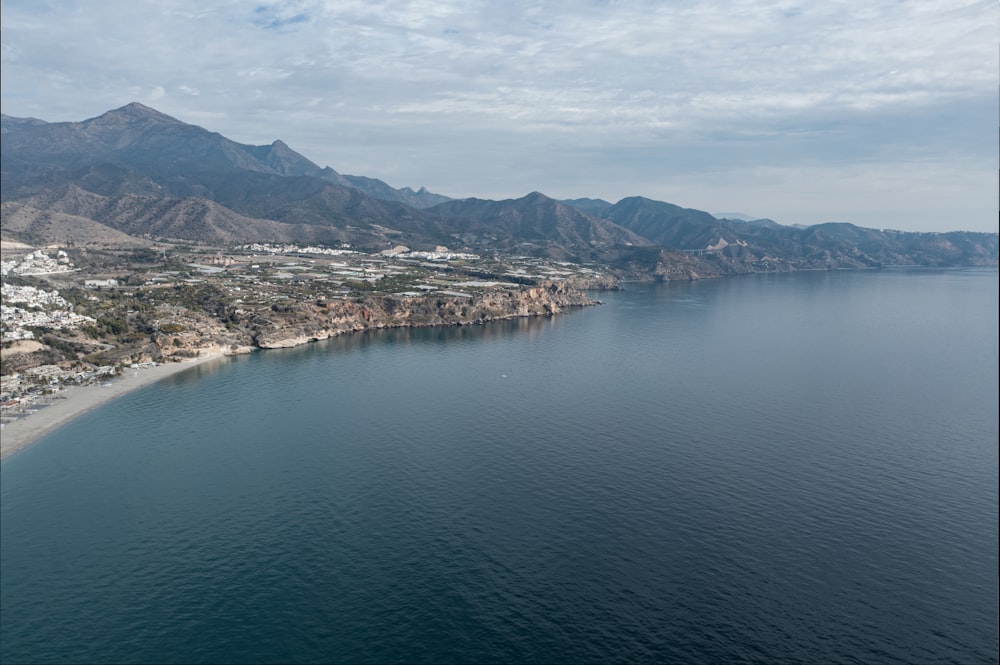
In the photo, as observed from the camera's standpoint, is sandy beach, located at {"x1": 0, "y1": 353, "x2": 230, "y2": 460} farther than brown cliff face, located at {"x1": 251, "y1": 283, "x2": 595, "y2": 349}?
No

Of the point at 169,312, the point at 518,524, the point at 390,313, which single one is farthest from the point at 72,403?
the point at 390,313

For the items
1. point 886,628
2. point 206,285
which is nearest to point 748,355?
point 886,628

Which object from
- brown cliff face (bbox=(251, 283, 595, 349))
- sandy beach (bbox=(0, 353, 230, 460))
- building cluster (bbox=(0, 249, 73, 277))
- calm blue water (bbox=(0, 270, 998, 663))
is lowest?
calm blue water (bbox=(0, 270, 998, 663))

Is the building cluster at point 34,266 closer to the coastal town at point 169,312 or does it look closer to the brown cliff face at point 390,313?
the coastal town at point 169,312

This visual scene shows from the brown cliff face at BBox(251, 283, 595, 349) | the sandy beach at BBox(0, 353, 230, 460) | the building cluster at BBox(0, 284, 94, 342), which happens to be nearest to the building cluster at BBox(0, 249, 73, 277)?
the building cluster at BBox(0, 284, 94, 342)

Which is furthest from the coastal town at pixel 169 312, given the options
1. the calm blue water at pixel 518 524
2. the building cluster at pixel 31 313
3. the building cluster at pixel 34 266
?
the calm blue water at pixel 518 524

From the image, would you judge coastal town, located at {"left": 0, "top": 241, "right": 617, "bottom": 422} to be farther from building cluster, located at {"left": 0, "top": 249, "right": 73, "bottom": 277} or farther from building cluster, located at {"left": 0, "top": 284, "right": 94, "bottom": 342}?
building cluster, located at {"left": 0, "top": 249, "right": 73, "bottom": 277}

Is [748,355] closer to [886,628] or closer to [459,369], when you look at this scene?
[459,369]
